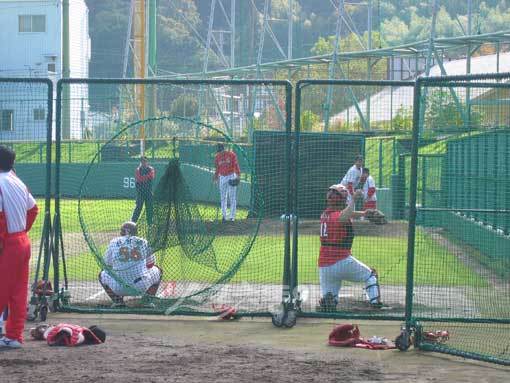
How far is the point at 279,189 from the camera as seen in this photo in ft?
49.6

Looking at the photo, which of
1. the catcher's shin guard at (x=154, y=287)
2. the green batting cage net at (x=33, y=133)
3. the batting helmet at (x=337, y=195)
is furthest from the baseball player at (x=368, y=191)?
the catcher's shin guard at (x=154, y=287)

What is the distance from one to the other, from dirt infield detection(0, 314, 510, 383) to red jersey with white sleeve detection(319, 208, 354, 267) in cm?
101

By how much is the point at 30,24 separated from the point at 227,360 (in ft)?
171

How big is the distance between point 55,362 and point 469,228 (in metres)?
9.21

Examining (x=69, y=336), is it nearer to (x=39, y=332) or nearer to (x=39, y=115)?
(x=39, y=332)

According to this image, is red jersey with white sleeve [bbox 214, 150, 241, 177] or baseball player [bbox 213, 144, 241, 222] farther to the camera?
red jersey with white sleeve [bbox 214, 150, 241, 177]

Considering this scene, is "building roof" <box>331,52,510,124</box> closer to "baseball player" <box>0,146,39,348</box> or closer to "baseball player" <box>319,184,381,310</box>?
"baseball player" <box>319,184,381,310</box>

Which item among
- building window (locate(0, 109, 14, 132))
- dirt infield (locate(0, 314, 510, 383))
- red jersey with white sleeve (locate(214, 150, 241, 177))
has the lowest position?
dirt infield (locate(0, 314, 510, 383))

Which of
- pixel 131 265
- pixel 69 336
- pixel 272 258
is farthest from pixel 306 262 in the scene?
pixel 69 336

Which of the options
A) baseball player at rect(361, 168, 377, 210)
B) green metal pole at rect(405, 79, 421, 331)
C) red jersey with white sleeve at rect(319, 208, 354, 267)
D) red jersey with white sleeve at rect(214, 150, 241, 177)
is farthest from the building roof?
green metal pole at rect(405, 79, 421, 331)

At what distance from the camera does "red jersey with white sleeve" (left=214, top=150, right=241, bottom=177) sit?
16.0 metres

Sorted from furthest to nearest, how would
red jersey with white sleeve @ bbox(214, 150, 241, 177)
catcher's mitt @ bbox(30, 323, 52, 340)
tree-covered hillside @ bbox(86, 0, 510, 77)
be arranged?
tree-covered hillside @ bbox(86, 0, 510, 77), red jersey with white sleeve @ bbox(214, 150, 241, 177), catcher's mitt @ bbox(30, 323, 52, 340)

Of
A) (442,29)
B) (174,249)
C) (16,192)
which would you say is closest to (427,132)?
(174,249)

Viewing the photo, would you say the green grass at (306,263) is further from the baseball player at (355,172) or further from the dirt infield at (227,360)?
the baseball player at (355,172)
